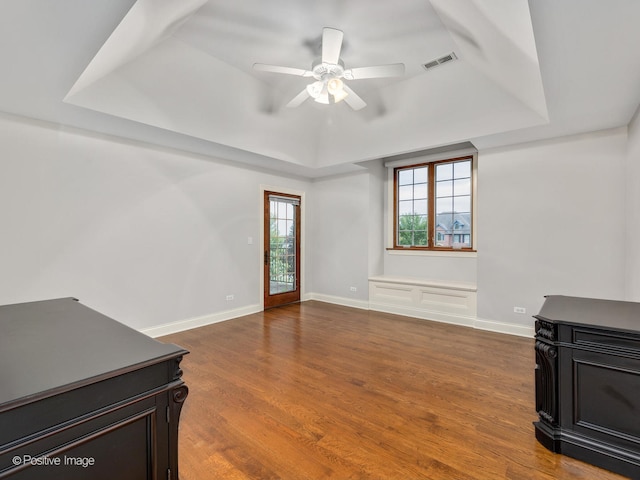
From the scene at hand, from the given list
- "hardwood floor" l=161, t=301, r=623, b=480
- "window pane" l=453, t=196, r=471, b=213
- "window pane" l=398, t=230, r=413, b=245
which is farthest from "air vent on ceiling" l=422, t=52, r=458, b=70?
"hardwood floor" l=161, t=301, r=623, b=480

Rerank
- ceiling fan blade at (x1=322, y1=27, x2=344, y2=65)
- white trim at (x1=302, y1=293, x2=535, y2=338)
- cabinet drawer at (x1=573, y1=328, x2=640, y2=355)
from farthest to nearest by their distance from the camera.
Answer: white trim at (x1=302, y1=293, x2=535, y2=338) < ceiling fan blade at (x1=322, y1=27, x2=344, y2=65) < cabinet drawer at (x1=573, y1=328, x2=640, y2=355)

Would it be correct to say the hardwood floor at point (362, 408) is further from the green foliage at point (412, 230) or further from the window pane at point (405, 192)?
the window pane at point (405, 192)

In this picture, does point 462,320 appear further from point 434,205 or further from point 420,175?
point 420,175

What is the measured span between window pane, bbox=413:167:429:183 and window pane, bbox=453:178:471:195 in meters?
0.56

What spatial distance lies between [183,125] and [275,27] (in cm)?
157

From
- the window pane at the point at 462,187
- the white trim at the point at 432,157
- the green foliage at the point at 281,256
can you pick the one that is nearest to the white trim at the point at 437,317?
the green foliage at the point at 281,256

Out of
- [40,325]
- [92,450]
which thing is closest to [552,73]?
[92,450]

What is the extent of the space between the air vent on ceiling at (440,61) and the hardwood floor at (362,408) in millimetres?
3445

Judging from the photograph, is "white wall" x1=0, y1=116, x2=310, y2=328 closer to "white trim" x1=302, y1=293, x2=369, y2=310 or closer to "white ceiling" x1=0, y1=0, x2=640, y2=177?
"white ceiling" x1=0, y1=0, x2=640, y2=177

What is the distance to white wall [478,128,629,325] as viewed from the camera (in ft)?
11.9

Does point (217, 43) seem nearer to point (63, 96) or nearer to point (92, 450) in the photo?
point (63, 96)


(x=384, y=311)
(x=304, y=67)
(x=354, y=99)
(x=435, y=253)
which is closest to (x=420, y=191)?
(x=435, y=253)

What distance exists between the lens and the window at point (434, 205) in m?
5.28

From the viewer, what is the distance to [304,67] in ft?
12.5
